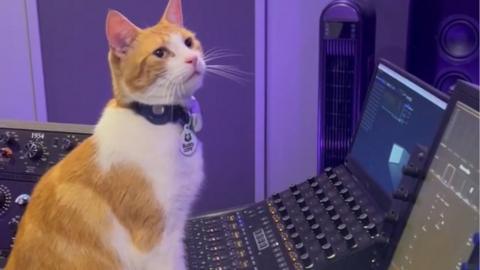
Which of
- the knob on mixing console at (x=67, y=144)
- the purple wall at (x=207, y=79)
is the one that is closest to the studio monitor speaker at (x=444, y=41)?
the purple wall at (x=207, y=79)

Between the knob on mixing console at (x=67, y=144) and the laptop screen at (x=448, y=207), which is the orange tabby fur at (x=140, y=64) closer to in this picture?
the knob on mixing console at (x=67, y=144)

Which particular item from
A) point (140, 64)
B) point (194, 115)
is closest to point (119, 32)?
point (140, 64)

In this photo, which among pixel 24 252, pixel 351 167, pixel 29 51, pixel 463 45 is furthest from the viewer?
pixel 29 51

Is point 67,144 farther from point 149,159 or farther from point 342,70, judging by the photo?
point 342,70

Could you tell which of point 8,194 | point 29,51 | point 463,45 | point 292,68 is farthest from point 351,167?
point 29,51

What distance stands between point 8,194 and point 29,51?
695 mm

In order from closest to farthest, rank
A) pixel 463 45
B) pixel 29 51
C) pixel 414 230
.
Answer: pixel 414 230 < pixel 463 45 < pixel 29 51

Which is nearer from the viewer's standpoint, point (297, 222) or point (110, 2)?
point (297, 222)

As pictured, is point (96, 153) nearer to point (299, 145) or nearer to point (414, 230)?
point (414, 230)

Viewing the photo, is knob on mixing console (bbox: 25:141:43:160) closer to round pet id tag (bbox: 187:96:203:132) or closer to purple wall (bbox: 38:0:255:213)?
round pet id tag (bbox: 187:96:203:132)

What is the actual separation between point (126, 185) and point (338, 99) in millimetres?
440

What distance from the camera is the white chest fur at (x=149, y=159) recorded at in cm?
100

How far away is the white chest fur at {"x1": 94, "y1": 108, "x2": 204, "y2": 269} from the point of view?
1004 millimetres

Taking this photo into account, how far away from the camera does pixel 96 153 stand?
101cm
